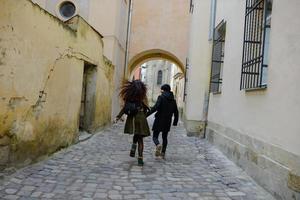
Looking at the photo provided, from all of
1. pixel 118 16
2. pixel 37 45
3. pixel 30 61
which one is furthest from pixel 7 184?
pixel 118 16

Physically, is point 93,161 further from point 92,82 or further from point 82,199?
point 92,82

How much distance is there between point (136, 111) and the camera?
6480 millimetres

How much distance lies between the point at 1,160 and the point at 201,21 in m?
8.57

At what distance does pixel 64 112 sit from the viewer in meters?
7.12

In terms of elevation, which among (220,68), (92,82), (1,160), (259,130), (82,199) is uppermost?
(220,68)

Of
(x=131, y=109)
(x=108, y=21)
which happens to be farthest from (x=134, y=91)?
(x=108, y=21)

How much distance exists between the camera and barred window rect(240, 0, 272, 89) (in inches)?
226

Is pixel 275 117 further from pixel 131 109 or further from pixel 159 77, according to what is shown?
pixel 159 77

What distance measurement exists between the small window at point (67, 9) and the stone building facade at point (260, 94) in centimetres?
651

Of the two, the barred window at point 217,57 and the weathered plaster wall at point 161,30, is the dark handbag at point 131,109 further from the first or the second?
Result: the weathered plaster wall at point 161,30

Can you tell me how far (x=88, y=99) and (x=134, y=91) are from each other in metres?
3.90

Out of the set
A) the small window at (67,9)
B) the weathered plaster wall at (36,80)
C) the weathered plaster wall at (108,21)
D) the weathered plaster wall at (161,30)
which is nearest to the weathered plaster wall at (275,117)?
the weathered plaster wall at (36,80)

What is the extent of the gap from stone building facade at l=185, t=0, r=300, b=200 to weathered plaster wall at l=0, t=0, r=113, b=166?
11.4ft

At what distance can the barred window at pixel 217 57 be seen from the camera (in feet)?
32.7
